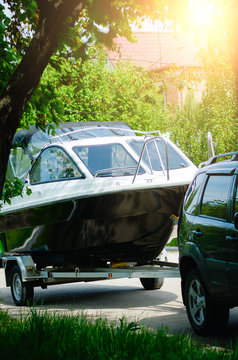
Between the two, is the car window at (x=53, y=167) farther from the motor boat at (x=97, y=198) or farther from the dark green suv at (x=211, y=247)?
the dark green suv at (x=211, y=247)

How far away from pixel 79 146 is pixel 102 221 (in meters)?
1.47

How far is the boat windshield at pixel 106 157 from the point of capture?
1138 cm

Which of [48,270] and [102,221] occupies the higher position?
[102,221]

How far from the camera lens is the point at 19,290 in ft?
39.4

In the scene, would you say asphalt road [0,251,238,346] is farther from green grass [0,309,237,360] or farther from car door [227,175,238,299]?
green grass [0,309,237,360]

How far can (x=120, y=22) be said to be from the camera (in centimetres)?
1033

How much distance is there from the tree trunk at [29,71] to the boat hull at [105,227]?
10.5 ft

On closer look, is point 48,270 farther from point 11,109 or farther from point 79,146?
point 11,109

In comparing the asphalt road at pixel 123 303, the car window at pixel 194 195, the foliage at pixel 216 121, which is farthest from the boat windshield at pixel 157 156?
the foliage at pixel 216 121

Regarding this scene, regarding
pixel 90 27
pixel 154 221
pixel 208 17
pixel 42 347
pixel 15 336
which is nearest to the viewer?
pixel 42 347

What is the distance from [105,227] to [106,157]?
4.04 ft

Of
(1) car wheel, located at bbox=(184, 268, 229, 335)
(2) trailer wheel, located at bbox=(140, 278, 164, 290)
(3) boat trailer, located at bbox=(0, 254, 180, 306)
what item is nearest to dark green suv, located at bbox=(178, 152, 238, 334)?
(1) car wheel, located at bbox=(184, 268, 229, 335)

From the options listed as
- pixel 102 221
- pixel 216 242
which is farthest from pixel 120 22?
pixel 216 242

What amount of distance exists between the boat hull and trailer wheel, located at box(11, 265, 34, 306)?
0.52 m
